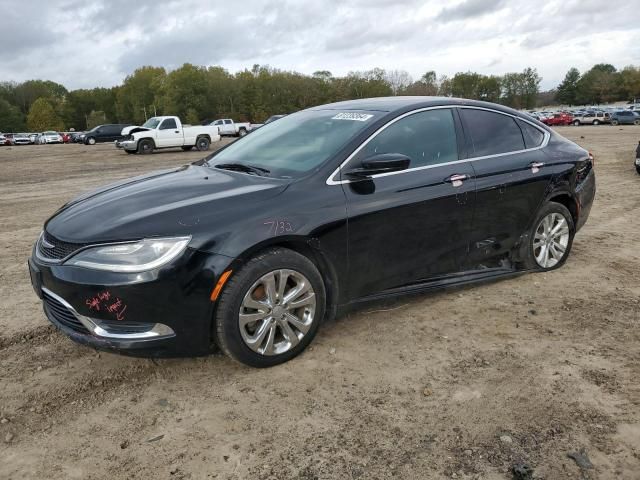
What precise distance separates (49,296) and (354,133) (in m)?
2.24

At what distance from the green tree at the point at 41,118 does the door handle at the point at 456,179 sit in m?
108

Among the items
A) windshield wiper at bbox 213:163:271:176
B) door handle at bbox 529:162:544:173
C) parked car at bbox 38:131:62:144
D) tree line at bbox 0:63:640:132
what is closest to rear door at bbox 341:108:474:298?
windshield wiper at bbox 213:163:271:176

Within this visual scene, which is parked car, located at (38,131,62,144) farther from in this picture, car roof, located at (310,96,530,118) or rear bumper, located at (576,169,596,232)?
rear bumper, located at (576,169,596,232)

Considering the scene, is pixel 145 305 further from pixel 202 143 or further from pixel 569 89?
pixel 569 89

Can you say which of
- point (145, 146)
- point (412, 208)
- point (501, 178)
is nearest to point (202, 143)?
A: point (145, 146)

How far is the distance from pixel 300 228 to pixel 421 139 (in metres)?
1.35

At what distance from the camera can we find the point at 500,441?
8.59ft

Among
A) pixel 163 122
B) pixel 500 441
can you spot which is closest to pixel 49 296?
pixel 500 441

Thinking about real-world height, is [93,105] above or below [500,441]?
above

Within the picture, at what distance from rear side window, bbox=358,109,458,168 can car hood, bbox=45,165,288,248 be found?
0.82 metres

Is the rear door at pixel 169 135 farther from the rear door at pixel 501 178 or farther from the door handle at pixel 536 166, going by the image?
the door handle at pixel 536 166

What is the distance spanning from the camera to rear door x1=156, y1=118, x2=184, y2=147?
2411 centimetres

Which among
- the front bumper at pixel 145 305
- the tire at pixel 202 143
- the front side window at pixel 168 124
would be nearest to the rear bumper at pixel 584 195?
the front bumper at pixel 145 305

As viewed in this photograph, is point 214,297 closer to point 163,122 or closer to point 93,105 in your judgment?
point 163,122
